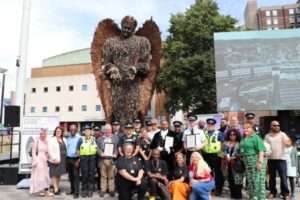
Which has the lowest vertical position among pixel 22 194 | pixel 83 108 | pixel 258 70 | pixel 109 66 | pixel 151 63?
pixel 22 194

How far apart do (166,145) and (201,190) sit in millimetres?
1506

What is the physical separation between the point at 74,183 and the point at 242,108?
34.6ft

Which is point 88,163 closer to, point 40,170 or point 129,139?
point 40,170

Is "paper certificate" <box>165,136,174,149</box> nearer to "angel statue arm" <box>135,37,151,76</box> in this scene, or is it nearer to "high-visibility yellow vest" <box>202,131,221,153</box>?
"high-visibility yellow vest" <box>202,131,221,153</box>

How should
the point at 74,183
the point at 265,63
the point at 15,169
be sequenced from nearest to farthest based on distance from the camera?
the point at 74,183 → the point at 15,169 → the point at 265,63

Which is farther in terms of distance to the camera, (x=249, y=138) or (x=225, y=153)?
(x=225, y=153)

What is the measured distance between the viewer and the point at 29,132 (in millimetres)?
9688

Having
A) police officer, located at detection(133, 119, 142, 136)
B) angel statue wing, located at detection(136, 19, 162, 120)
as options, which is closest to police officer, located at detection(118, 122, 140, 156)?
police officer, located at detection(133, 119, 142, 136)

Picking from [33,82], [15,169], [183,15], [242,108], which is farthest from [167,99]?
[33,82]

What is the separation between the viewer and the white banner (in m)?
9.66

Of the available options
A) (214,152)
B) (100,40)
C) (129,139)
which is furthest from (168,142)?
(100,40)

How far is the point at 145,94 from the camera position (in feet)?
30.7

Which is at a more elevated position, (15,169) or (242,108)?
(242,108)

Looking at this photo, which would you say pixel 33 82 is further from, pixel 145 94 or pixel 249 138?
pixel 249 138
